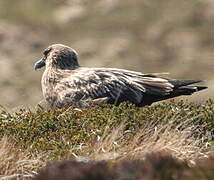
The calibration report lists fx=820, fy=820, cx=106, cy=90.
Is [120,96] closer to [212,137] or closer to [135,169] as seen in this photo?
[212,137]

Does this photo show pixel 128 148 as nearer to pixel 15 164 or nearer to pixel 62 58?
pixel 15 164

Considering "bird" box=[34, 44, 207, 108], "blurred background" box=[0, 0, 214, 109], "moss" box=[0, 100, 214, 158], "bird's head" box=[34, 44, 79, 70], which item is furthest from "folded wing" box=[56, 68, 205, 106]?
"blurred background" box=[0, 0, 214, 109]

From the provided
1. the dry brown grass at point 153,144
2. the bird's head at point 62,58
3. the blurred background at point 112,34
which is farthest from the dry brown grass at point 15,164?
the blurred background at point 112,34

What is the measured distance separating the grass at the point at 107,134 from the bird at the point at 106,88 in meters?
2.19

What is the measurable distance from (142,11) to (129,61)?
51.8ft

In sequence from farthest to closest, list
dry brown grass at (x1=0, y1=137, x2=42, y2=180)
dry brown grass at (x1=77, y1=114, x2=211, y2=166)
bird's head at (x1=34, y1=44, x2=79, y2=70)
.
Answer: bird's head at (x1=34, y1=44, x2=79, y2=70), dry brown grass at (x1=77, y1=114, x2=211, y2=166), dry brown grass at (x1=0, y1=137, x2=42, y2=180)

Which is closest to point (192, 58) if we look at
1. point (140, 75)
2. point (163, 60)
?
point (163, 60)

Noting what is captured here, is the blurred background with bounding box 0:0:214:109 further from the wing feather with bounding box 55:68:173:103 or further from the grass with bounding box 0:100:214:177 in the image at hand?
the grass with bounding box 0:100:214:177

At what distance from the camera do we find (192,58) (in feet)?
279

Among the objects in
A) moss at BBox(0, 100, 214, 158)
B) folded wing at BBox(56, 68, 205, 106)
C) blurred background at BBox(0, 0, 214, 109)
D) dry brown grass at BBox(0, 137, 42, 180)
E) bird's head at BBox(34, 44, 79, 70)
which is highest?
blurred background at BBox(0, 0, 214, 109)

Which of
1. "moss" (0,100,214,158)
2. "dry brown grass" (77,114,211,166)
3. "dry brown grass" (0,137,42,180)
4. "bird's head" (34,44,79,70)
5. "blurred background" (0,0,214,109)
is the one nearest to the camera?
"dry brown grass" (0,137,42,180)

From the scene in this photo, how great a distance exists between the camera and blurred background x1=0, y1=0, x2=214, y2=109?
8338cm

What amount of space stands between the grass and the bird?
2192 millimetres

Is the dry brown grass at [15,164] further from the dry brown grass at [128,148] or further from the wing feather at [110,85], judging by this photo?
the wing feather at [110,85]
